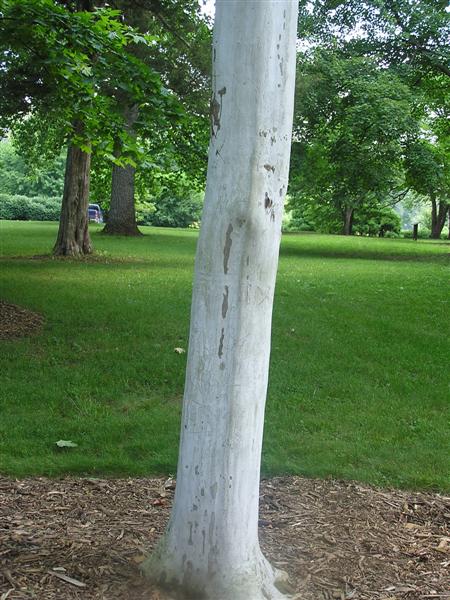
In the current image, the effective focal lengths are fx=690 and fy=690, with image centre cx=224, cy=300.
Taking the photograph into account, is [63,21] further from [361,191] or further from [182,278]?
[361,191]

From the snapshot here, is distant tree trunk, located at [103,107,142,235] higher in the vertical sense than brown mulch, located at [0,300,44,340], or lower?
higher

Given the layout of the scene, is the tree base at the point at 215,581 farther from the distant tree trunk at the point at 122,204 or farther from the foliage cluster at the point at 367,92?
the distant tree trunk at the point at 122,204

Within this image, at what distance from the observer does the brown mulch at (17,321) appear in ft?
26.2

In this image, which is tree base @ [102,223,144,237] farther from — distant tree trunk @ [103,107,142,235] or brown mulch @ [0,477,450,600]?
brown mulch @ [0,477,450,600]

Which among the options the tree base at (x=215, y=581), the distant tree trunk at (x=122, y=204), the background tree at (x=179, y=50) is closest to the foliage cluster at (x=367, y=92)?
the background tree at (x=179, y=50)

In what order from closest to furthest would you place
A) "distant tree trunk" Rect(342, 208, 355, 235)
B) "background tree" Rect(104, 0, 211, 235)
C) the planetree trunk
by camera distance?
the planetree trunk, "background tree" Rect(104, 0, 211, 235), "distant tree trunk" Rect(342, 208, 355, 235)

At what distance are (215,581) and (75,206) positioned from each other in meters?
14.4

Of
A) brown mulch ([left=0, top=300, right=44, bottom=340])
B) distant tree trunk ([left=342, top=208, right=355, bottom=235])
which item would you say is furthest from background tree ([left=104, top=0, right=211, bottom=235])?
distant tree trunk ([left=342, top=208, right=355, bottom=235])

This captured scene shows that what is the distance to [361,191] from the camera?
2155cm

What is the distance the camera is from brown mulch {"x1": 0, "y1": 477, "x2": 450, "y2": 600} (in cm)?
290

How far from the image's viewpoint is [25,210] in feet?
155

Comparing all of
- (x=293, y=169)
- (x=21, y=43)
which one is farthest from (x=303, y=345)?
(x=293, y=169)

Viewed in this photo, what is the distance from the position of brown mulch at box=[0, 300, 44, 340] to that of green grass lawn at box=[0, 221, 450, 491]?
7.4 inches

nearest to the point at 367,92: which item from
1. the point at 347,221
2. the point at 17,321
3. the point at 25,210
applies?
the point at 17,321
